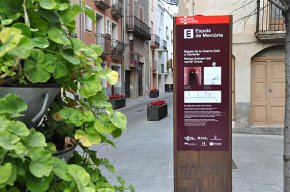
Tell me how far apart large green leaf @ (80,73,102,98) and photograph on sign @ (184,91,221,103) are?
3.58 m

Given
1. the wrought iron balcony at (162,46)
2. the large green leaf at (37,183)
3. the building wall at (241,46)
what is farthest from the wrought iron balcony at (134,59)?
the large green leaf at (37,183)

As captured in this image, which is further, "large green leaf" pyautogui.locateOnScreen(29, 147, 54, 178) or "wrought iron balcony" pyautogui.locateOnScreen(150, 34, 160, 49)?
"wrought iron balcony" pyautogui.locateOnScreen(150, 34, 160, 49)

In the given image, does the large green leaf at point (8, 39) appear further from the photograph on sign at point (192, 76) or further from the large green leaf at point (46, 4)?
the photograph on sign at point (192, 76)

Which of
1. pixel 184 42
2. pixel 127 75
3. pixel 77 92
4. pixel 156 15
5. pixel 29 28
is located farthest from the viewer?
pixel 156 15

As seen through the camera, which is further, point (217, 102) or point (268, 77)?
point (268, 77)

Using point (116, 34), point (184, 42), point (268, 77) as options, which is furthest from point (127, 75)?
point (184, 42)

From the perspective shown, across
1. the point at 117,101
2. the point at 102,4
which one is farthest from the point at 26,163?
the point at 102,4

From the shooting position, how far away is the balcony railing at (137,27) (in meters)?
34.7

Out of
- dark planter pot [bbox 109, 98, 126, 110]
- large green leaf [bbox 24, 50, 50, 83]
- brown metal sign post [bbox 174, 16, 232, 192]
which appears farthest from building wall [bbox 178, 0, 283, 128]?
dark planter pot [bbox 109, 98, 126, 110]

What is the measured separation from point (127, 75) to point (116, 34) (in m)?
4.92

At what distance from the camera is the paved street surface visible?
20.6 feet

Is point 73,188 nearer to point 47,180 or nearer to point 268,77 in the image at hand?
point 47,180

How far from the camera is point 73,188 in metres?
1.24

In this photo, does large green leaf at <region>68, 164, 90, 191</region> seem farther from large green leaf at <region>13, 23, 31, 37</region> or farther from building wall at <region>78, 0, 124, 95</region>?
building wall at <region>78, 0, 124, 95</region>
